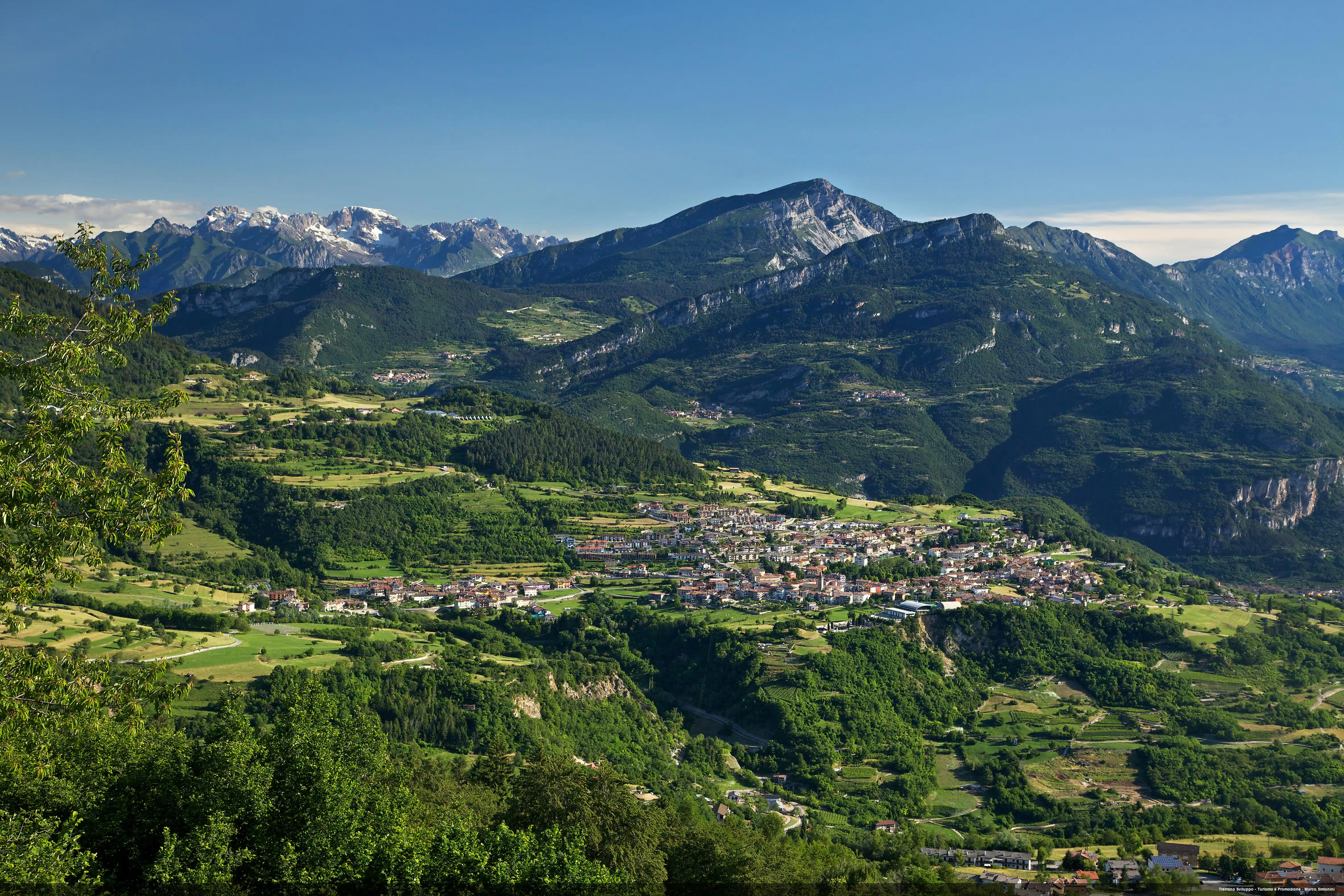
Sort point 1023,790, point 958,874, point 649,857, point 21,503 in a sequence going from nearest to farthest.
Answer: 1. point 21,503
2. point 649,857
3. point 958,874
4. point 1023,790

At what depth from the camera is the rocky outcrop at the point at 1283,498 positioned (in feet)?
533

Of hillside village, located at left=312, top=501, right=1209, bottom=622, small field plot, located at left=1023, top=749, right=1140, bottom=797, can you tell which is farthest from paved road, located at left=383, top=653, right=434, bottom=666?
small field plot, located at left=1023, top=749, right=1140, bottom=797

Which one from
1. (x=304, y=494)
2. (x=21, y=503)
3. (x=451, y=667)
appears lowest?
(x=451, y=667)

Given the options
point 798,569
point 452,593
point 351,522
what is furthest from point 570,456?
point 452,593

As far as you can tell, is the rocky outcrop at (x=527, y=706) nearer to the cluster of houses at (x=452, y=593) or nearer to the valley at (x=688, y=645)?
the valley at (x=688, y=645)

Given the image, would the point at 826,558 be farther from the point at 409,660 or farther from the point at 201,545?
the point at 201,545

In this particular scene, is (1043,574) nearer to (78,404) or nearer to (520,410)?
(520,410)

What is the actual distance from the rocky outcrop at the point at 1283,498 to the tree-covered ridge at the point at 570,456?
83629 millimetres

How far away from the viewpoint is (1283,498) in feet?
543

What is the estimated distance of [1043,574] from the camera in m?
100

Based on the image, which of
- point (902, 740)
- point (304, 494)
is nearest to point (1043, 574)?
point (902, 740)

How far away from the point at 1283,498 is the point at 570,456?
107 metres

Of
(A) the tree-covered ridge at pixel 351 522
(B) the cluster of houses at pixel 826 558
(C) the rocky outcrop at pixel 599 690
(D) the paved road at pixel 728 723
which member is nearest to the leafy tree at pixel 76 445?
(C) the rocky outcrop at pixel 599 690

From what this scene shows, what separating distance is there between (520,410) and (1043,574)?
72.2m
